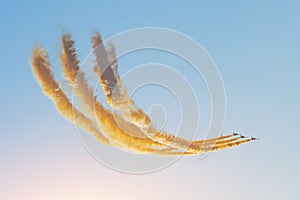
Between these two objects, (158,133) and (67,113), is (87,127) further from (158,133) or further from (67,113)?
(158,133)

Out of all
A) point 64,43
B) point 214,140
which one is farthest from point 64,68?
point 214,140

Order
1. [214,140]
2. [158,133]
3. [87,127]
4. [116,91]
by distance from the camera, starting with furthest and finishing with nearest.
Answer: [214,140], [158,133], [87,127], [116,91]

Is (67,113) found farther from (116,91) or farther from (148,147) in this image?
(148,147)

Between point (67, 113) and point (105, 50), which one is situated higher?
point (105, 50)

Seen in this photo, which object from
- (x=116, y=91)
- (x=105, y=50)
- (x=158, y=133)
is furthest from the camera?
(x=158, y=133)

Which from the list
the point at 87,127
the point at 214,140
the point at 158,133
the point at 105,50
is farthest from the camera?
the point at 214,140

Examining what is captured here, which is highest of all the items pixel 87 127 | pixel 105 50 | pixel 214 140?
pixel 214 140

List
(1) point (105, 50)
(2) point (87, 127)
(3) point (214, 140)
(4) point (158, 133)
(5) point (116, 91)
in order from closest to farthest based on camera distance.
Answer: (1) point (105, 50), (5) point (116, 91), (2) point (87, 127), (4) point (158, 133), (3) point (214, 140)

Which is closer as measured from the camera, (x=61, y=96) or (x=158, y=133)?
(x=61, y=96)

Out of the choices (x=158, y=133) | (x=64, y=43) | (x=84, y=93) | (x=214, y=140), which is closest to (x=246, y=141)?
(x=214, y=140)

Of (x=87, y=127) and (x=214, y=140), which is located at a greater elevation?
(x=214, y=140)
